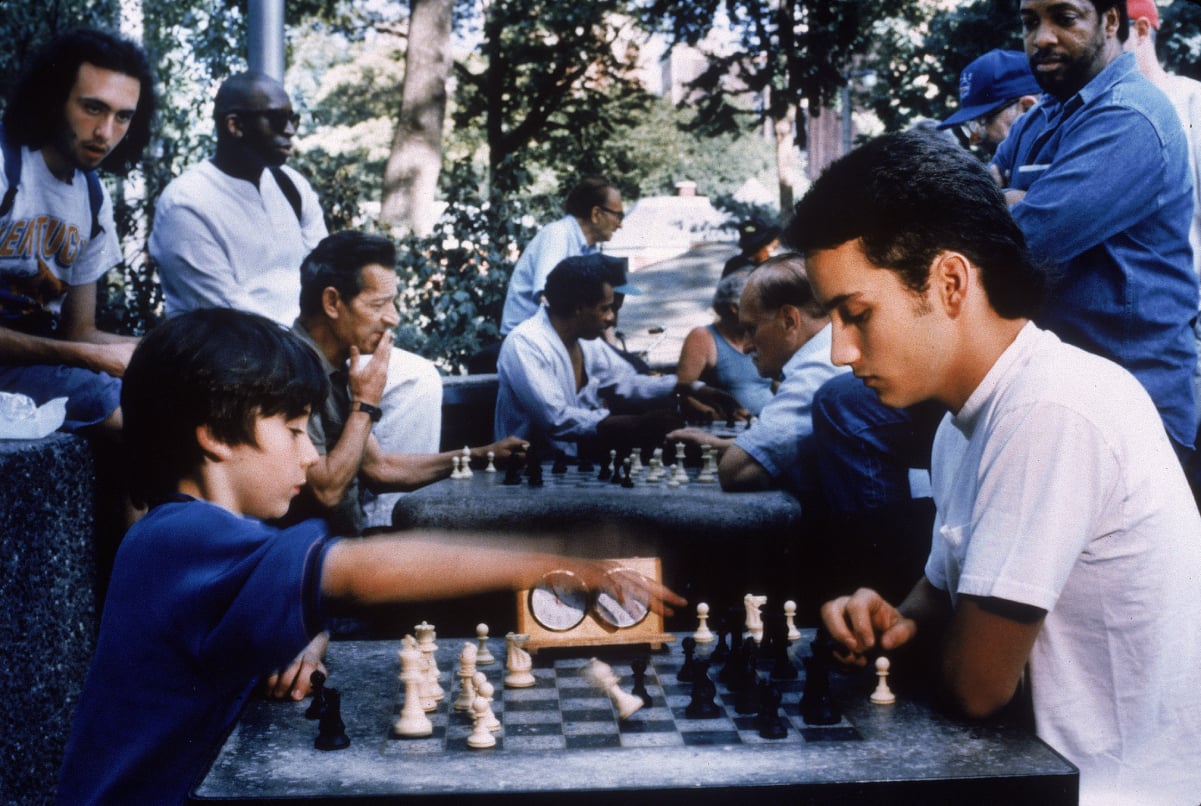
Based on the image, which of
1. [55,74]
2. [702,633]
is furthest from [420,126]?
[702,633]

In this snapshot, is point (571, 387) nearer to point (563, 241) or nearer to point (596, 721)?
point (563, 241)

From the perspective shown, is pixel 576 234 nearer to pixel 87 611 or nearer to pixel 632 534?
pixel 632 534

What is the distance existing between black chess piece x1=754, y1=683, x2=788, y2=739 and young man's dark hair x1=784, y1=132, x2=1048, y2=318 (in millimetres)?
702

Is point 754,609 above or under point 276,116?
under

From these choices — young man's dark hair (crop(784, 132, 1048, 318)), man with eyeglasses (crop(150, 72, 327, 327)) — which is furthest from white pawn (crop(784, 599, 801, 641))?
man with eyeglasses (crop(150, 72, 327, 327))

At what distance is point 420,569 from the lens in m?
1.77

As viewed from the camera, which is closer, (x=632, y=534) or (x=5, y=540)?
(x=5, y=540)

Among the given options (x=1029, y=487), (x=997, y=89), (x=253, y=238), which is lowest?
(x=1029, y=487)

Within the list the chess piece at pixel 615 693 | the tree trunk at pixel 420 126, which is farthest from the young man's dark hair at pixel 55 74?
the tree trunk at pixel 420 126

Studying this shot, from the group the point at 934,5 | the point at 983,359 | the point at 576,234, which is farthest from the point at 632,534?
the point at 934,5

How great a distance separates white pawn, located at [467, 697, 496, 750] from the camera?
193 cm

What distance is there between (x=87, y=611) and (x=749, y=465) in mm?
2139

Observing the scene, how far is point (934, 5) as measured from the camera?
18625 mm

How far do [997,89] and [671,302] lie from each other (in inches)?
682
